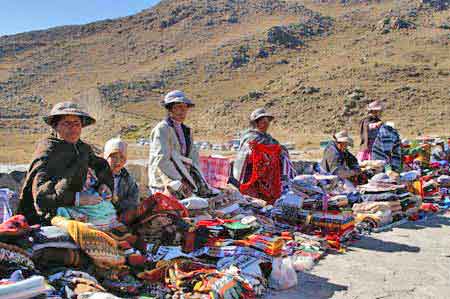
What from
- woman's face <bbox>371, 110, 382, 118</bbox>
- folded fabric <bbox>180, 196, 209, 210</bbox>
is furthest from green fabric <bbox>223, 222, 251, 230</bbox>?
woman's face <bbox>371, 110, 382, 118</bbox>

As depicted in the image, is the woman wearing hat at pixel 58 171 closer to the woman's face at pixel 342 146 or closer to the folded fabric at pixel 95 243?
the folded fabric at pixel 95 243

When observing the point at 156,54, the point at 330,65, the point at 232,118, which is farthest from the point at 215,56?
the point at 232,118

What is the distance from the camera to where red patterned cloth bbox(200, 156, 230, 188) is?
7.07 m

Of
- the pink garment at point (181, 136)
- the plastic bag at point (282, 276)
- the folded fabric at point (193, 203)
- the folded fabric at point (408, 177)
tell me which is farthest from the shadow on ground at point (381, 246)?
the folded fabric at point (408, 177)

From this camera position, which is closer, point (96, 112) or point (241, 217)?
point (241, 217)

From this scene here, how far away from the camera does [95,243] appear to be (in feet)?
11.2

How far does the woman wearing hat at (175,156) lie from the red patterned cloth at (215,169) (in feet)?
4.73

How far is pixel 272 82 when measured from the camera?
42.6 metres

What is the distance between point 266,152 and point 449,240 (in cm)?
236

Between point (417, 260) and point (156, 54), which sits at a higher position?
point (156, 54)

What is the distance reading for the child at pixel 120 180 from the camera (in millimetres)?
4426

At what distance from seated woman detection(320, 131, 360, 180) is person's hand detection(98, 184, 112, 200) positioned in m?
3.86

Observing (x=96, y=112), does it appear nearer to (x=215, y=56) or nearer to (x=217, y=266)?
(x=215, y=56)

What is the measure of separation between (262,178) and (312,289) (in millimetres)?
2664
